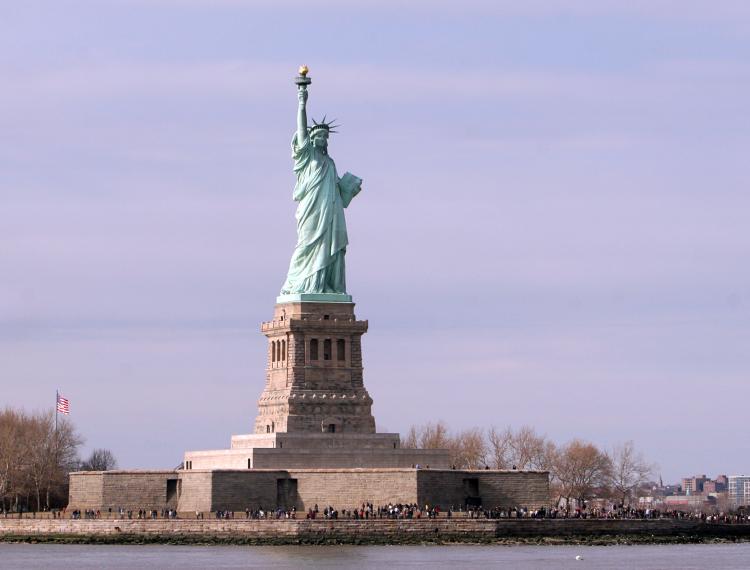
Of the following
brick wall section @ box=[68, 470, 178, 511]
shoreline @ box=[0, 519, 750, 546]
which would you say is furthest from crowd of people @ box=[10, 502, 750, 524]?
shoreline @ box=[0, 519, 750, 546]

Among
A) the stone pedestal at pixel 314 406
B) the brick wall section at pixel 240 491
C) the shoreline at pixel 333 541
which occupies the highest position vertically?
the stone pedestal at pixel 314 406

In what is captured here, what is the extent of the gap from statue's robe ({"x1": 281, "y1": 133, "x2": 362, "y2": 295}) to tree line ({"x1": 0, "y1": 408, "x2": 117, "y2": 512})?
18.2 m

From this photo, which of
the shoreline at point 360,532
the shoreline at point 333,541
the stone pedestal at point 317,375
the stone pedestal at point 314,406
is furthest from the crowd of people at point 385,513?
the stone pedestal at point 317,375

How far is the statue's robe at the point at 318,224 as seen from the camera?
3816 inches

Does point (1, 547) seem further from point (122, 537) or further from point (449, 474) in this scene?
point (449, 474)

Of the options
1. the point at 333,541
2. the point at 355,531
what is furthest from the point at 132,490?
the point at 355,531

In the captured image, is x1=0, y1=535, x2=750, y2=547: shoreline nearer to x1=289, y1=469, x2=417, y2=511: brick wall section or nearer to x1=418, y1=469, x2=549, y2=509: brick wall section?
x1=289, y1=469, x2=417, y2=511: brick wall section

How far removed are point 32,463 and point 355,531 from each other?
85.2 ft

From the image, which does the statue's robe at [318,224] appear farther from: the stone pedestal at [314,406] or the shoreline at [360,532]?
the shoreline at [360,532]

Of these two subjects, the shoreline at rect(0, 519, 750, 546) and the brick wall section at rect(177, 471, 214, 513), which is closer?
the shoreline at rect(0, 519, 750, 546)

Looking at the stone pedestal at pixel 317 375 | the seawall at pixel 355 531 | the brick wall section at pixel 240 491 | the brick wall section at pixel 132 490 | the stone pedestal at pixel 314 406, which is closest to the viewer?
the seawall at pixel 355 531

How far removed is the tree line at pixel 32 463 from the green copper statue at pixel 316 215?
1809 cm

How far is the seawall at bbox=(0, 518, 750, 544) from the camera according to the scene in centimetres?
8688

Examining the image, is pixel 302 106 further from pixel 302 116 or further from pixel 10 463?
pixel 10 463
